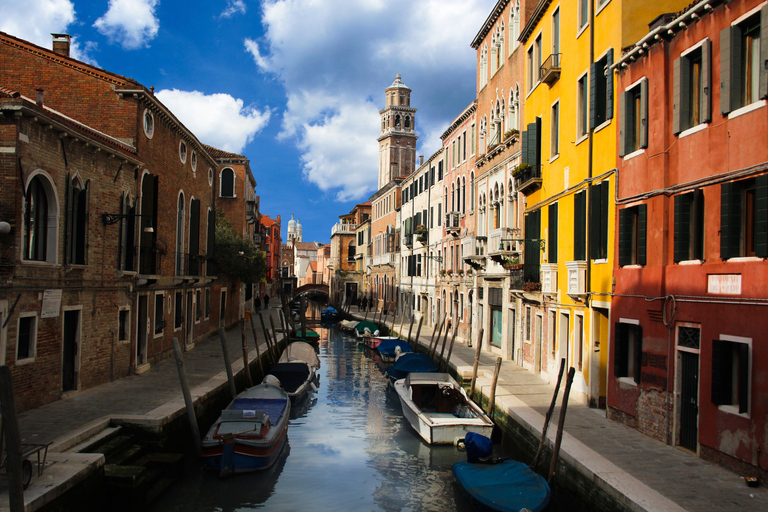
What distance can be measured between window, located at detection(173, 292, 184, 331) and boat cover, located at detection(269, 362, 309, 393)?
3317mm

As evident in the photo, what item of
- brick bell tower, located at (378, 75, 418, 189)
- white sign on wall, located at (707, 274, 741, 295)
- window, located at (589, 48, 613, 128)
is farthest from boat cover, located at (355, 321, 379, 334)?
brick bell tower, located at (378, 75, 418, 189)

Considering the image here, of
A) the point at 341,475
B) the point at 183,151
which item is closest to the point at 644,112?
the point at 341,475

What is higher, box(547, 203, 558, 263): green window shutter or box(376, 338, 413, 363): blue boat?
box(547, 203, 558, 263): green window shutter

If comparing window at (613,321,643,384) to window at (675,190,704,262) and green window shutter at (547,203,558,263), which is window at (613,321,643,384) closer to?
window at (675,190,704,262)

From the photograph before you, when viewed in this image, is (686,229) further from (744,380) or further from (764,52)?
(764,52)

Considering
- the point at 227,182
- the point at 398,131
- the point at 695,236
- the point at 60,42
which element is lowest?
the point at 695,236

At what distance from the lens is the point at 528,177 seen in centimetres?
1614

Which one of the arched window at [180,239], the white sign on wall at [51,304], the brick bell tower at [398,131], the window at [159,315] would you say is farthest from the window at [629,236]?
the brick bell tower at [398,131]

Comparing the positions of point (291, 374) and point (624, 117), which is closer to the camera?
point (624, 117)

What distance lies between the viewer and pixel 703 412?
8.11m

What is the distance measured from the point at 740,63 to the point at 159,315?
14.8 m

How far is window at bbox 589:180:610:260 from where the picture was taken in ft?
37.3

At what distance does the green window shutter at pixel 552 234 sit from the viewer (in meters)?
14.3

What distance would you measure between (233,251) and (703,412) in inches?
879
